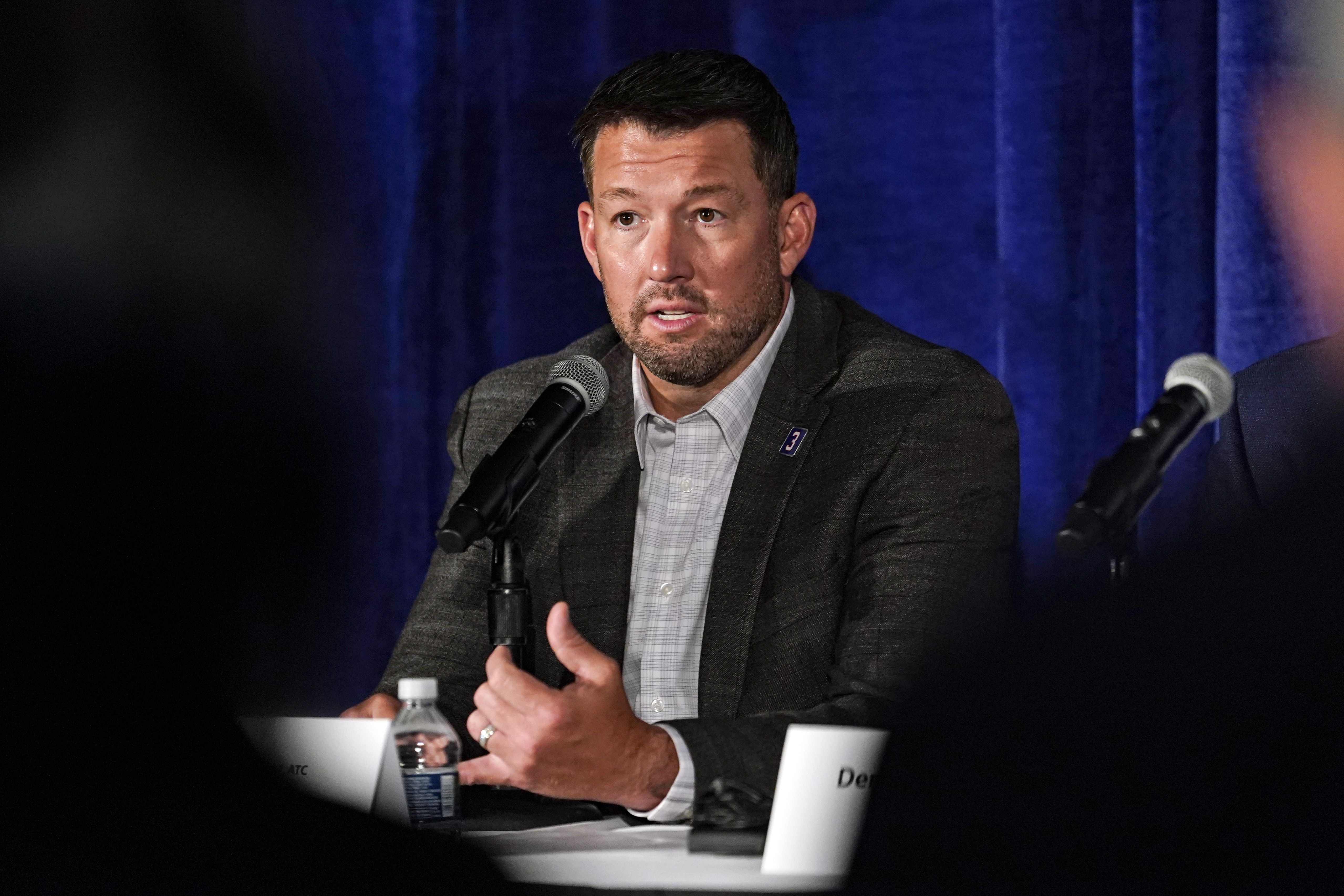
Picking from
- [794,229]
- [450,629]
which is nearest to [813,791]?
[450,629]

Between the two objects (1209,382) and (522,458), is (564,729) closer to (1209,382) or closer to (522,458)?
(522,458)

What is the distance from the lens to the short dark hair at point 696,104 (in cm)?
197

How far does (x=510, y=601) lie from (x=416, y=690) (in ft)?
0.49

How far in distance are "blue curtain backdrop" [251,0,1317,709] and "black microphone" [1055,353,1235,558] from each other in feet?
2.95

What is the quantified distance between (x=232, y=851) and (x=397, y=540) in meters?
2.20

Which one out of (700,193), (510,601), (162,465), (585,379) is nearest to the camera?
(510,601)

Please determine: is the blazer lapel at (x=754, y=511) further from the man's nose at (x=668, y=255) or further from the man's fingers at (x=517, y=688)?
the man's fingers at (x=517, y=688)

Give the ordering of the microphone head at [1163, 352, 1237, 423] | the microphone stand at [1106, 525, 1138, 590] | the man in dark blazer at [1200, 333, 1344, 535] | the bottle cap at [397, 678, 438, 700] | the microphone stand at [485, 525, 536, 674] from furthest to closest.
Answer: the man in dark blazer at [1200, 333, 1344, 535] < the microphone stand at [485, 525, 536, 674] < the bottle cap at [397, 678, 438, 700] < the microphone head at [1163, 352, 1237, 423] < the microphone stand at [1106, 525, 1138, 590]

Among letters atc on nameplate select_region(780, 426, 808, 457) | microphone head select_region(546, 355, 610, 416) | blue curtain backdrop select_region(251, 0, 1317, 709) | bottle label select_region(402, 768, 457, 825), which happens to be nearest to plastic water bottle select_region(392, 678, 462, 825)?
bottle label select_region(402, 768, 457, 825)

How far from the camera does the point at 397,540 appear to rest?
2.73 m

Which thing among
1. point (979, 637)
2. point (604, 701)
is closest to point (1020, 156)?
point (604, 701)

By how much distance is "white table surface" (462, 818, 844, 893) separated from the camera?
97cm

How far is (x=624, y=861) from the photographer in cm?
111

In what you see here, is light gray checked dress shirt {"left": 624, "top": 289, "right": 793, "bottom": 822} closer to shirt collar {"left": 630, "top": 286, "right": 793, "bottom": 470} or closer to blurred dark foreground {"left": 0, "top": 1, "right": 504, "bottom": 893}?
shirt collar {"left": 630, "top": 286, "right": 793, "bottom": 470}
